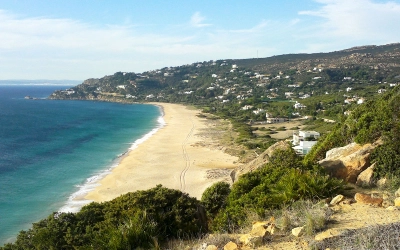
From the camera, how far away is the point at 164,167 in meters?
29.9

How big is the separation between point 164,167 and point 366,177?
22424mm

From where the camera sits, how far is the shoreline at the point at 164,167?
2333 cm

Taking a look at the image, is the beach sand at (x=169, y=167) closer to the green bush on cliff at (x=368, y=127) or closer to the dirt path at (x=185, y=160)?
the dirt path at (x=185, y=160)

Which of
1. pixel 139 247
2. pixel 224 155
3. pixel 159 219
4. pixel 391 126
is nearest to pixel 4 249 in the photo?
pixel 159 219

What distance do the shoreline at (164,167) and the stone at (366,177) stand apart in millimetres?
12927

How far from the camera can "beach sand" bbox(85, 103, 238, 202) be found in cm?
2366

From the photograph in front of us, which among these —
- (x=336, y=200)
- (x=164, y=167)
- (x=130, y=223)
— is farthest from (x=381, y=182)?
(x=164, y=167)

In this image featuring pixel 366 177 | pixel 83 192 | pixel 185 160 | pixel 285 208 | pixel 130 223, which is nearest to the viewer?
pixel 130 223

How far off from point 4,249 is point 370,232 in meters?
9.39

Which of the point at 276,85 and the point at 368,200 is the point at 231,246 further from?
the point at 276,85

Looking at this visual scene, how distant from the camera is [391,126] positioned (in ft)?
34.1


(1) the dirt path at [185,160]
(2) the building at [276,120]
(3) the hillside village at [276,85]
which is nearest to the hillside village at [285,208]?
(1) the dirt path at [185,160]

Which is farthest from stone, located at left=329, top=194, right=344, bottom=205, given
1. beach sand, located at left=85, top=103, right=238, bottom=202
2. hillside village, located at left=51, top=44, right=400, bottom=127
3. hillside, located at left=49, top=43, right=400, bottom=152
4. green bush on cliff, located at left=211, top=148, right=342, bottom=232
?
hillside village, located at left=51, top=44, right=400, bottom=127

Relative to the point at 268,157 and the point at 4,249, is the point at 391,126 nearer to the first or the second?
the point at 268,157
